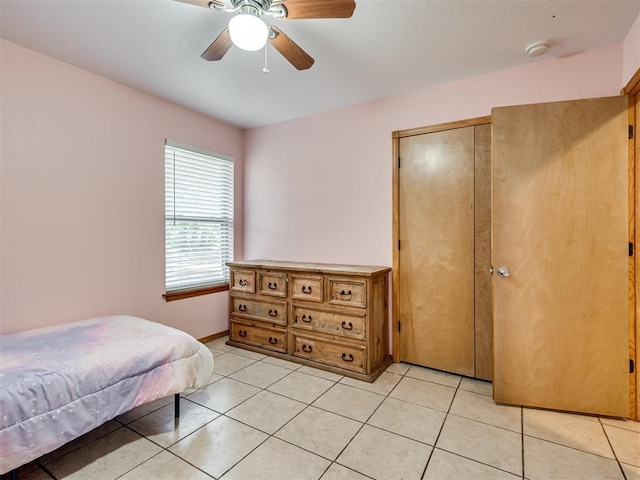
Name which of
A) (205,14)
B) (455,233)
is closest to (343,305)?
(455,233)

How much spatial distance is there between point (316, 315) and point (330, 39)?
2243mm

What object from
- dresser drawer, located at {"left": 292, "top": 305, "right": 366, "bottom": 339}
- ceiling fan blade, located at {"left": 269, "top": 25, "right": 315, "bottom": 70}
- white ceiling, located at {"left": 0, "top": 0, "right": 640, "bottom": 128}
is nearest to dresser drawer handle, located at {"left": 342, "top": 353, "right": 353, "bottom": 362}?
dresser drawer, located at {"left": 292, "top": 305, "right": 366, "bottom": 339}

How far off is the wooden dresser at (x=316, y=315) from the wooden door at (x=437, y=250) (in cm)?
28

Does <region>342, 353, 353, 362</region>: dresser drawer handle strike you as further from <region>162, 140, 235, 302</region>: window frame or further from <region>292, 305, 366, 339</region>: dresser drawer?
<region>162, 140, 235, 302</region>: window frame

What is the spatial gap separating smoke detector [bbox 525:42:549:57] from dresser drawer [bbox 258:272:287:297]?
2.68 meters

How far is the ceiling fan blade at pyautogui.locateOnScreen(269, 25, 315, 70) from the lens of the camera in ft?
5.82

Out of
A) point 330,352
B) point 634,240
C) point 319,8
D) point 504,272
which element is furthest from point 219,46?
point 634,240

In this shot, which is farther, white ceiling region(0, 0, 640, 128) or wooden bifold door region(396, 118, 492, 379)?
wooden bifold door region(396, 118, 492, 379)

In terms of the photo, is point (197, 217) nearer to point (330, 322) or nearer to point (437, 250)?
point (330, 322)

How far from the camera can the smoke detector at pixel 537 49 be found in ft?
7.30

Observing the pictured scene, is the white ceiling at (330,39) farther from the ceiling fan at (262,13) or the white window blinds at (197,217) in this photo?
the white window blinds at (197,217)

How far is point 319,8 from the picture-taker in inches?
61.6

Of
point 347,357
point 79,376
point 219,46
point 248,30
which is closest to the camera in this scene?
point 248,30

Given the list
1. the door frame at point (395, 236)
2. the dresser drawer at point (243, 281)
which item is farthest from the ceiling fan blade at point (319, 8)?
the dresser drawer at point (243, 281)
